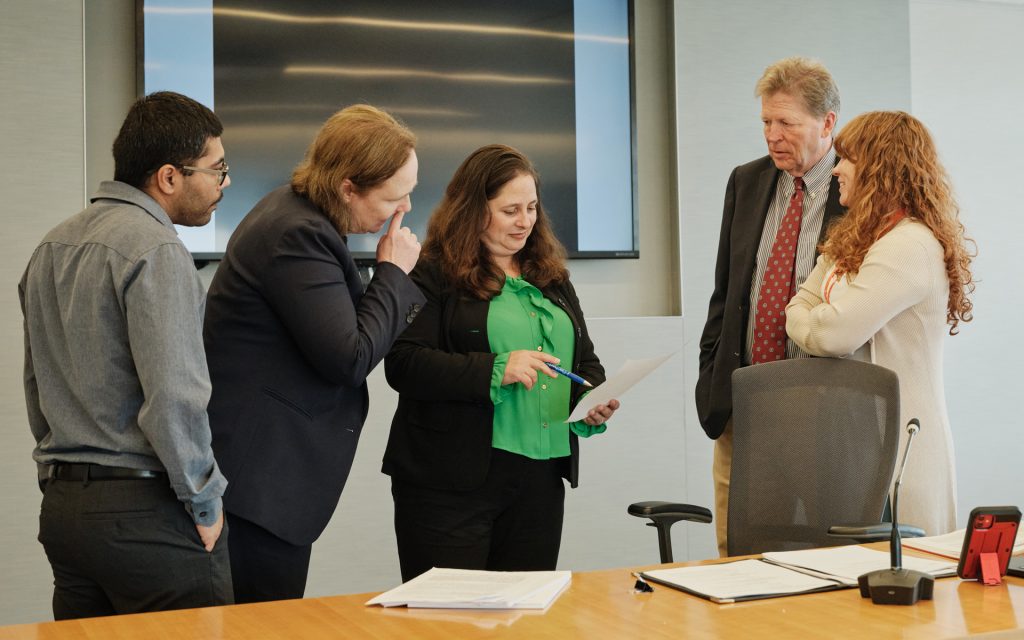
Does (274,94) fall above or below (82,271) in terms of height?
above

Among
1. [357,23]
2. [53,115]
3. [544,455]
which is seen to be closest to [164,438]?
[544,455]

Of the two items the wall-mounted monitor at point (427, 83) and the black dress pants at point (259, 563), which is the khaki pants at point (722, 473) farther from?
the wall-mounted monitor at point (427, 83)

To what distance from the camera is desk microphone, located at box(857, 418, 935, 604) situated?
161 cm

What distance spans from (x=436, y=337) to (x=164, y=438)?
0.92m

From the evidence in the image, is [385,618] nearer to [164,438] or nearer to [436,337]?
[164,438]

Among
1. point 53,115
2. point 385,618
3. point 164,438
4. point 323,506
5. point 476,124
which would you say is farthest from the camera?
point 476,124

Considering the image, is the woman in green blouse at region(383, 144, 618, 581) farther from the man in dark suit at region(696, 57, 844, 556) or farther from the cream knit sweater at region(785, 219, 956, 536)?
the cream knit sweater at region(785, 219, 956, 536)

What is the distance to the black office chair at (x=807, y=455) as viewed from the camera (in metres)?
2.26

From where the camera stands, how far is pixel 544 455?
2.45m

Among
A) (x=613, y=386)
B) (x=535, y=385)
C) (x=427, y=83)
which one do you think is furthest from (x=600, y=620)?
(x=427, y=83)

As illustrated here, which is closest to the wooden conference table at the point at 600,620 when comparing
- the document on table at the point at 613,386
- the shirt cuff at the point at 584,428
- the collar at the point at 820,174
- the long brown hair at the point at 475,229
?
the document on table at the point at 613,386

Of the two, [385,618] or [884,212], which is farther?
[884,212]

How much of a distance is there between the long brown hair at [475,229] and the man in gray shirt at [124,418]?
33.3 inches

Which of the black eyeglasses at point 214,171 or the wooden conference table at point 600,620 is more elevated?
the black eyeglasses at point 214,171
